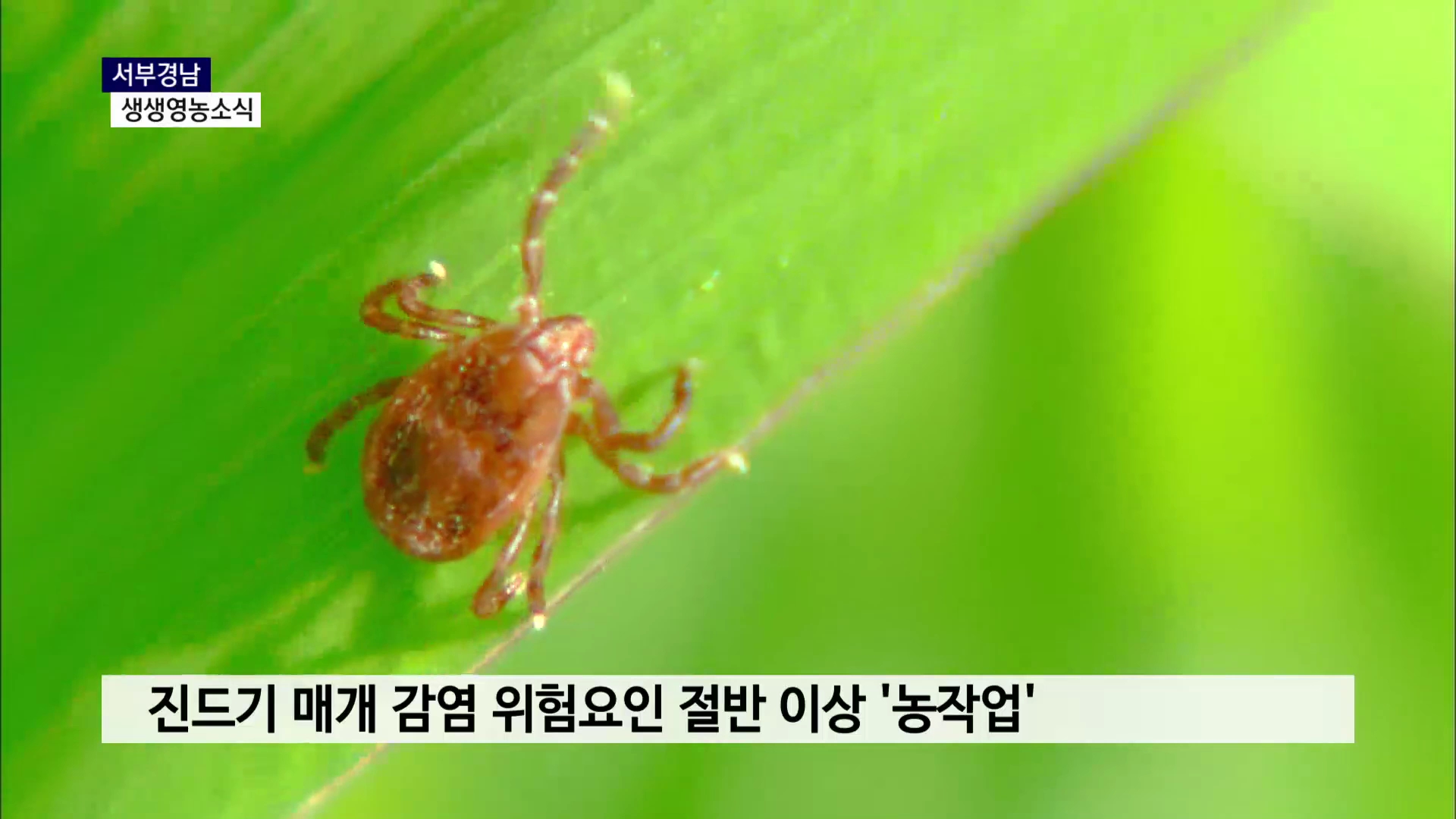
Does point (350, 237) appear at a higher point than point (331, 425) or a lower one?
higher

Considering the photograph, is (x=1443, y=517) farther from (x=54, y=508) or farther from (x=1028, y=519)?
(x=54, y=508)

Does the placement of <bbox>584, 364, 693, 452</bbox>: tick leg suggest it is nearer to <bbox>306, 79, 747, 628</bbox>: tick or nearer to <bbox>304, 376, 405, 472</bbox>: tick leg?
<bbox>306, 79, 747, 628</bbox>: tick

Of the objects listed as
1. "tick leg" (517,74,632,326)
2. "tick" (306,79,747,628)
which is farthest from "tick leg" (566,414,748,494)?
"tick leg" (517,74,632,326)

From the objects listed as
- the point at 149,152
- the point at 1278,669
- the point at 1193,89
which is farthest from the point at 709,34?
the point at 1278,669
